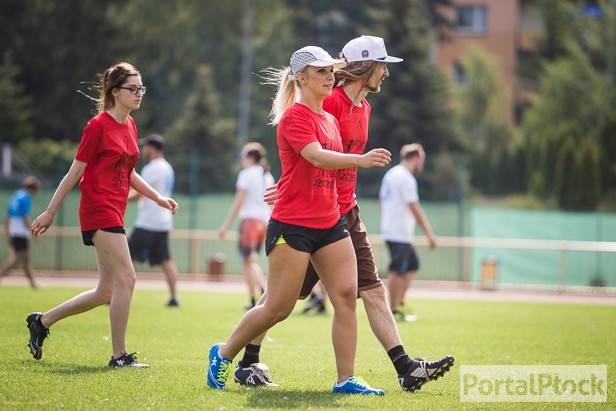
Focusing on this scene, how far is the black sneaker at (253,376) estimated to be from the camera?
717 centimetres

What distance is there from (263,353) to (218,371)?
251 centimetres

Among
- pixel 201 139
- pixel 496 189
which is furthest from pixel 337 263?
pixel 496 189

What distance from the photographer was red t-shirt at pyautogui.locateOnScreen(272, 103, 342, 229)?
6.52 meters

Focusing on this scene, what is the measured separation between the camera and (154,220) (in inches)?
563

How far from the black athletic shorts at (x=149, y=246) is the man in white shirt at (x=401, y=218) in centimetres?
314

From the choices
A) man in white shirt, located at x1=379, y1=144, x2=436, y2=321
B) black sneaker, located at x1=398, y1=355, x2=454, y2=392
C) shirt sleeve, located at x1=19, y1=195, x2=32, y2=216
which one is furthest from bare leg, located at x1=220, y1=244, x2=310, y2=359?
shirt sleeve, located at x1=19, y1=195, x2=32, y2=216

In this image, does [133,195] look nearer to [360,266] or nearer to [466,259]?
[360,266]

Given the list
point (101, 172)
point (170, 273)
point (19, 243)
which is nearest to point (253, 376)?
point (101, 172)

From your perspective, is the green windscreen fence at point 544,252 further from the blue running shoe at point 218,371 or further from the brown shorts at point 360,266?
the blue running shoe at point 218,371

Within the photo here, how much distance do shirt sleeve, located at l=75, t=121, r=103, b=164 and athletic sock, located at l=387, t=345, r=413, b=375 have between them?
268cm

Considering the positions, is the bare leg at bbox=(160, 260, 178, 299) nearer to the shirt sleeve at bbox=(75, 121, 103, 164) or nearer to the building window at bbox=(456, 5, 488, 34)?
the shirt sleeve at bbox=(75, 121, 103, 164)

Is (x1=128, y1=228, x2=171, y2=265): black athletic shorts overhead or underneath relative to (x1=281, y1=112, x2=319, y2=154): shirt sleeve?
underneath

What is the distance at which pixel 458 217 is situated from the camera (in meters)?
25.2

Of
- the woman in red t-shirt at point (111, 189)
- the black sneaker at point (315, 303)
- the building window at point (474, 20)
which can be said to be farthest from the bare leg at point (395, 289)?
the building window at point (474, 20)
